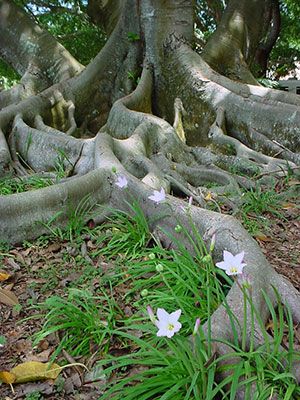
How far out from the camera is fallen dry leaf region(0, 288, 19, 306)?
233 centimetres

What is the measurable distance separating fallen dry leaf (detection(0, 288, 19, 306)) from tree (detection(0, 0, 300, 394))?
0.66 metres

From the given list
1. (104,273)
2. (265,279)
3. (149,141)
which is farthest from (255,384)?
(149,141)

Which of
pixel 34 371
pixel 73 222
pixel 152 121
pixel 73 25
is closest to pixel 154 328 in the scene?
pixel 34 371

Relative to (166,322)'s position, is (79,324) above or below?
below

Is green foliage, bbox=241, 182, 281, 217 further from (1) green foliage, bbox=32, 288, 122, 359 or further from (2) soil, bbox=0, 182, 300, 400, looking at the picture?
(1) green foliage, bbox=32, 288, 122, 359

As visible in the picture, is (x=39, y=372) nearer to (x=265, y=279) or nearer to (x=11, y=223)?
(x=265, y=279)

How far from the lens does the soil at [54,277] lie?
1.75 metres

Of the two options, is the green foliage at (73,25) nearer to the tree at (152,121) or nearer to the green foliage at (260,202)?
the tree at (152,121)

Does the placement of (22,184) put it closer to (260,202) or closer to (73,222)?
(73,222)

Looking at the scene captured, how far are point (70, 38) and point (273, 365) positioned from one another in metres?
10.8

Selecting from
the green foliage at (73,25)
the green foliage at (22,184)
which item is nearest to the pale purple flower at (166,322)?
the green foliage at (22,184)

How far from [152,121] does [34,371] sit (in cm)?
350

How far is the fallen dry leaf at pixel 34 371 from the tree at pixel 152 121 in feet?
2.53

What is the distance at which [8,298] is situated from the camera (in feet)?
7.68
